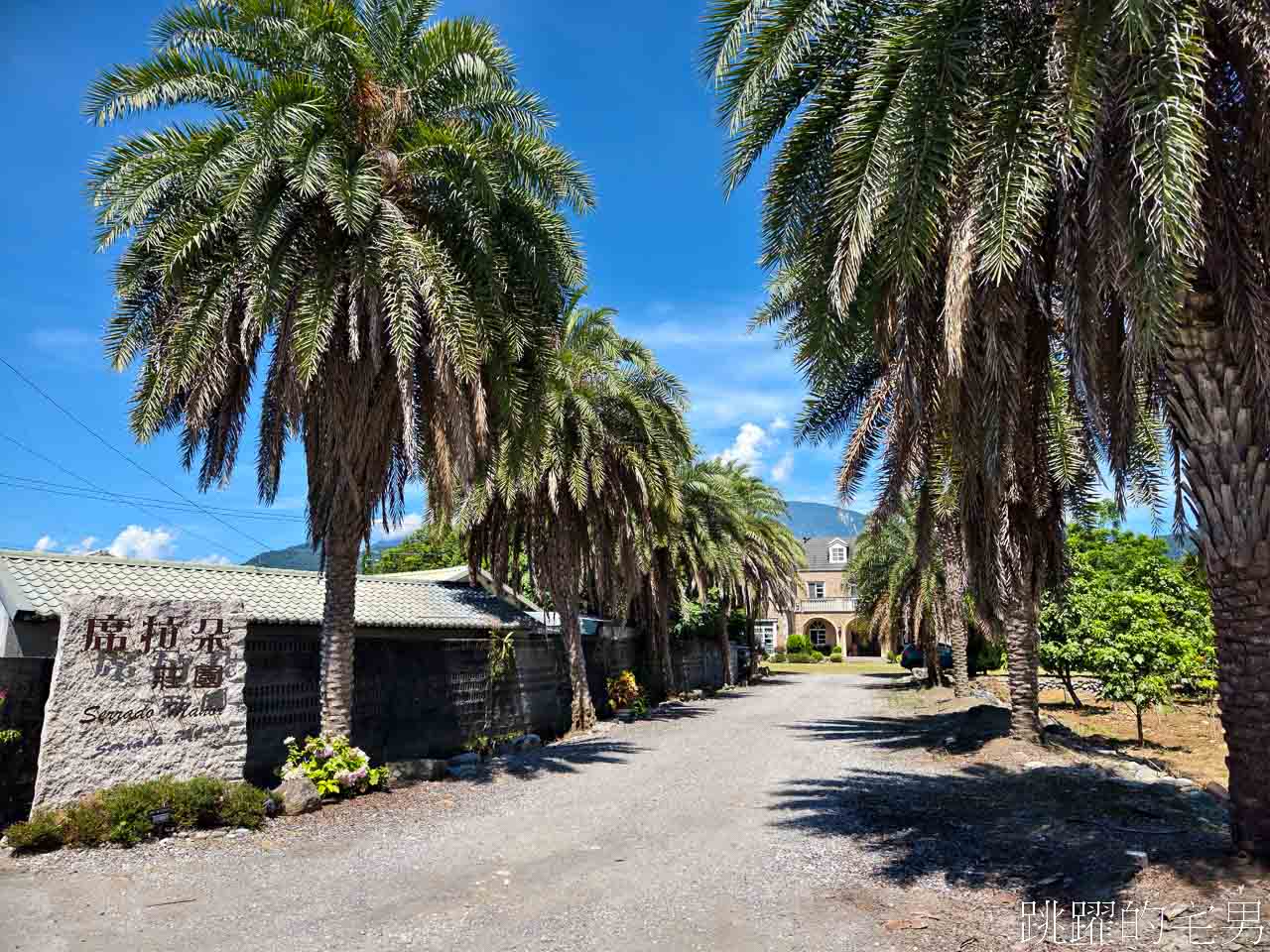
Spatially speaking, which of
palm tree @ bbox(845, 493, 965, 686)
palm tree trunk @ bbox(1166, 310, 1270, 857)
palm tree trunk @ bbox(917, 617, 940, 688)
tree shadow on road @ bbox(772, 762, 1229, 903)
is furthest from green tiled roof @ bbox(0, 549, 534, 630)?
palm tree trunk @ bbox(917, 617, 940, 688)

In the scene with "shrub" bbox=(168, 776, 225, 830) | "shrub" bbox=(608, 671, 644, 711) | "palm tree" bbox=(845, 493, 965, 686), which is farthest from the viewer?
"palm tree" bbox=(845, 493, 965, 686)

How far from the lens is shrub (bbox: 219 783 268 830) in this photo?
30.1 ft

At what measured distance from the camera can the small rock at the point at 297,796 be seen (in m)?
10.0

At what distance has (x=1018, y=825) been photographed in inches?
349

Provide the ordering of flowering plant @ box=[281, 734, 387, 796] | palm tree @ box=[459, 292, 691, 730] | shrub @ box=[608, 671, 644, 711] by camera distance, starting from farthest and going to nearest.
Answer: shrub @ box=[608, 671, 644, 711], palm tree @ box=[459, 292, 691, 730], flowering plant @ box=[281, 734, 387, 796]

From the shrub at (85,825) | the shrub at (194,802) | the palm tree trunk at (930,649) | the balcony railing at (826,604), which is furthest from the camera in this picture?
the balcony railing at (826,604)

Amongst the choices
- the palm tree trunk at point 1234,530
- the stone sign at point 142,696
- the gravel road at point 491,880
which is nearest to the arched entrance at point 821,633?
the gravel road at point 491,880

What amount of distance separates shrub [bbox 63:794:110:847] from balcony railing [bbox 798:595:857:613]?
66.0 metres

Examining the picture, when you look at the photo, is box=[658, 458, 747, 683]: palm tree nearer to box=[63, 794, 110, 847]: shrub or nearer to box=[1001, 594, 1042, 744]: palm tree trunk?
box=[1001, 594, 1042, 744]: palm tree trunk

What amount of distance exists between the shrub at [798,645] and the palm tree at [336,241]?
58174 millimetres

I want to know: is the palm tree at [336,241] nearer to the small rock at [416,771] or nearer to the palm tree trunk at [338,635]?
the palm tree trunk at [338,635]

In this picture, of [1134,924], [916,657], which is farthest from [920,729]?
[916,657]

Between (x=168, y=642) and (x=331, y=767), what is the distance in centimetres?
268

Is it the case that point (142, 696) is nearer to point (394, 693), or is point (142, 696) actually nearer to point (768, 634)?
point (394, 693)
